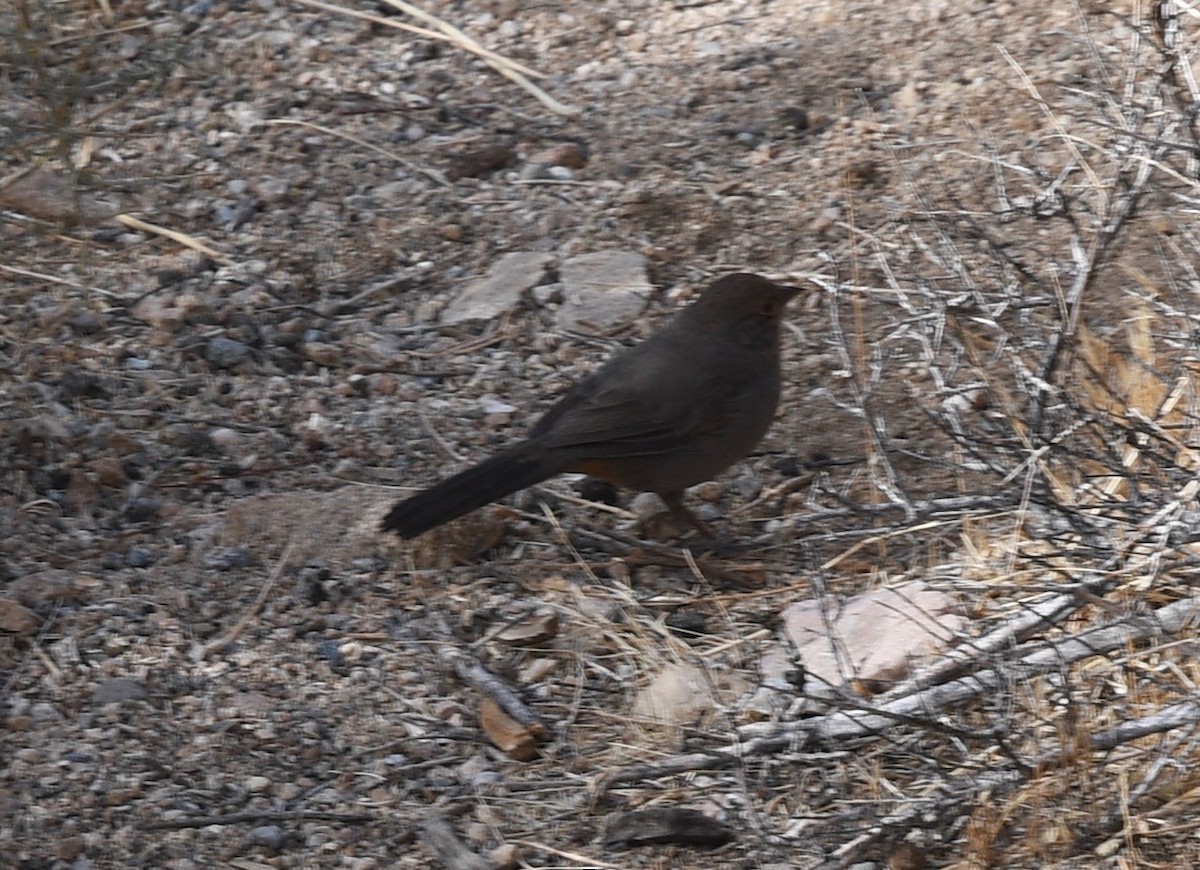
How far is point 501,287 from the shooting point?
5.57 meters

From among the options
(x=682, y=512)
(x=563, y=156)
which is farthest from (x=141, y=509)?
(x=563, y=156)

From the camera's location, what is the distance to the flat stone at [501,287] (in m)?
5.48

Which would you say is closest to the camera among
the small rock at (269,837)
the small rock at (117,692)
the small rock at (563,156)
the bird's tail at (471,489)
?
the small rock at (269,837)

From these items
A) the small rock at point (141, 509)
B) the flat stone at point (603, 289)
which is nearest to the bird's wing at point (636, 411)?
the flat stone at point (603, 289)

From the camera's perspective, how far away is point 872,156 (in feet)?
19.2

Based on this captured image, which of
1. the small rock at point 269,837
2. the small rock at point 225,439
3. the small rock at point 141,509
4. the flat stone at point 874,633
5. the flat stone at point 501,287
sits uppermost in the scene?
the flat stone at point 874,633

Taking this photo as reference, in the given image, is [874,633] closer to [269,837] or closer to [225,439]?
[269,837]

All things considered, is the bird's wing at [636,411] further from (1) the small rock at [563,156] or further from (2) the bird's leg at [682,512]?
(1) the small rock at [563,156]

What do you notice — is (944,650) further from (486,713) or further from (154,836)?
(154,836)

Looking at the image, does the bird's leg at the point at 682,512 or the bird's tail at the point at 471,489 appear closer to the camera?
the bird's tail at the point at 471,489

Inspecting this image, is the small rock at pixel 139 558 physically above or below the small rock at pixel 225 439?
below

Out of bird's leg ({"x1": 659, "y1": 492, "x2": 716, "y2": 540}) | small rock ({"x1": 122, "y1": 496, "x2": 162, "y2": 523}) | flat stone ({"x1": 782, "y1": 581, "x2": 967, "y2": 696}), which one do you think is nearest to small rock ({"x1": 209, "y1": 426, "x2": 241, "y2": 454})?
small rock ({"x1": 122, "y1": 496, "x2": 162, "y2": 523})

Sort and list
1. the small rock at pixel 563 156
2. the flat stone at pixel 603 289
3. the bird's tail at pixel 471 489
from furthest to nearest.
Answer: the small rock at pixel 563 156
the flat stone at pixel 603 289
the bird's tail at pixel 471 489

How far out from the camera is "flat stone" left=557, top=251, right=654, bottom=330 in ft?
17.8
